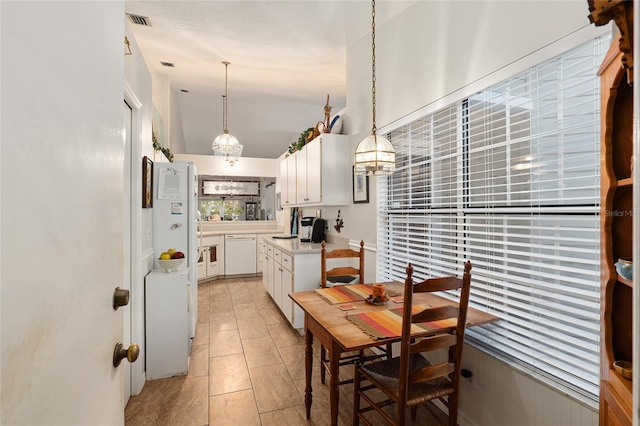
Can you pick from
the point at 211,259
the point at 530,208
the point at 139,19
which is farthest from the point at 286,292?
the point at 139,19

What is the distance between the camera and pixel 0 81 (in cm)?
45

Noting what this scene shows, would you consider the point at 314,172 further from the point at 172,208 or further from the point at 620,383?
the point at 620,383

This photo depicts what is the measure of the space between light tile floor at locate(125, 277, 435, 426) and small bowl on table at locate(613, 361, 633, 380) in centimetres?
144

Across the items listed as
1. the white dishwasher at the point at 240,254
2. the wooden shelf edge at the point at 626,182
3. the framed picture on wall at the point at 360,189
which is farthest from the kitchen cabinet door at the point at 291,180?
the wooden shelf edge at the point at 626,182

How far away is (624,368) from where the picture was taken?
3.10ft

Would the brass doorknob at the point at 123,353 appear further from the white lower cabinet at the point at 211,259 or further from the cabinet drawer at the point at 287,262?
the white lower cabinet at the point at 211,259

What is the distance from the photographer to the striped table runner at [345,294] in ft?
7.11

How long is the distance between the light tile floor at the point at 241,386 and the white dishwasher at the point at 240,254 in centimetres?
241

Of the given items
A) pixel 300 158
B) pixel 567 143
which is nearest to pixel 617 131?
pixel 567 143

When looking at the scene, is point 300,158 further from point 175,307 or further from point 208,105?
point 208,105

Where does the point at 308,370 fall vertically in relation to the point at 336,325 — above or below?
below

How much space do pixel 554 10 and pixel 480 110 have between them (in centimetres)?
57

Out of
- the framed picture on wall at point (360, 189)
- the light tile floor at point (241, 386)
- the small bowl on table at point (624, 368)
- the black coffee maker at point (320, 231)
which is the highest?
the framed picture on wall at point (360, 189)

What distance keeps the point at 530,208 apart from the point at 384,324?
0.95 metres
